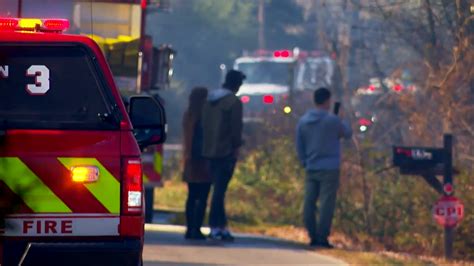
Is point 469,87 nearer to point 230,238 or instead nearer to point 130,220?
point 230,238

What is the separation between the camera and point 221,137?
13.7 meters

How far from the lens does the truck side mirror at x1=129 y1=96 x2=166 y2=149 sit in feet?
26.2

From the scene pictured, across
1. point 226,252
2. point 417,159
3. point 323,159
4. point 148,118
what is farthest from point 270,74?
point 148,118

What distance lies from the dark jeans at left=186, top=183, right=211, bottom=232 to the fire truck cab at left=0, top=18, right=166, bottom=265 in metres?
6.62

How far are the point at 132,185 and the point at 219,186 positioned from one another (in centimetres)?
679

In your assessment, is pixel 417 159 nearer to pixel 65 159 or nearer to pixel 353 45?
pixel 353 45

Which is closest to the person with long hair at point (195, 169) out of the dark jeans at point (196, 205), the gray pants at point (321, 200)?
the dark jeans at point (196, 205)

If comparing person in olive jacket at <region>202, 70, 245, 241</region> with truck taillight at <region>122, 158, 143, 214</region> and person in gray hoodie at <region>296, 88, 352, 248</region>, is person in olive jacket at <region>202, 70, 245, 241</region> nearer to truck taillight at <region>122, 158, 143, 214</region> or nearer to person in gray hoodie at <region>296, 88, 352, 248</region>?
person in gray hoodie at <region>296, 88, 352, 248</region>

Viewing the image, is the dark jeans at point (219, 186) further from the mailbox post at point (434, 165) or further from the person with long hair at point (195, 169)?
the mailbox post at point (434, 165)

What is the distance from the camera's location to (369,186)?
15.5 metres

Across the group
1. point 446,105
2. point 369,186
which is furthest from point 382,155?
point 446,105

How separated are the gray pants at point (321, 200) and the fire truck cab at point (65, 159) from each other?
6595 millimetres

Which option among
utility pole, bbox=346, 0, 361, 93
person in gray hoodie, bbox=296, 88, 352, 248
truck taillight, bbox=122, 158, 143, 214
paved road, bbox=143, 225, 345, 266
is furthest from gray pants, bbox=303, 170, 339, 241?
truck taillight, bbox=122, 158, 143, 214

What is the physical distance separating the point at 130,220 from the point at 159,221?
9.06m
